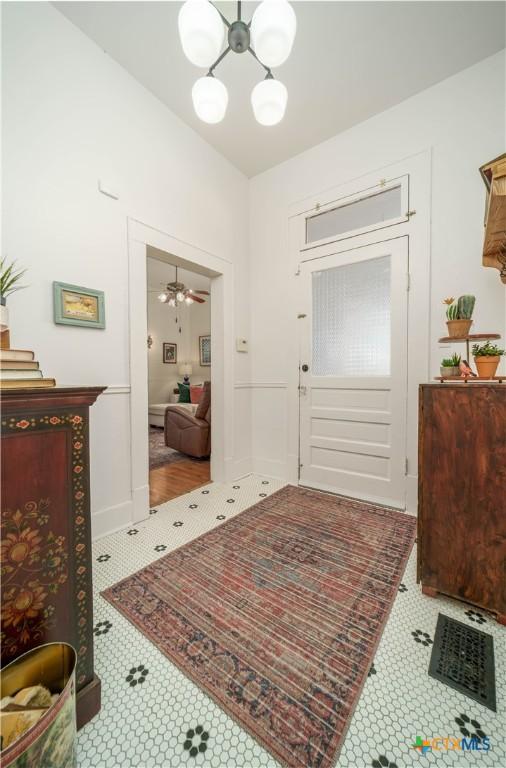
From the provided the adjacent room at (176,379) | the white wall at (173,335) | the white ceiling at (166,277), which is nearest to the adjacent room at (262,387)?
the adjacent room at (176,379)

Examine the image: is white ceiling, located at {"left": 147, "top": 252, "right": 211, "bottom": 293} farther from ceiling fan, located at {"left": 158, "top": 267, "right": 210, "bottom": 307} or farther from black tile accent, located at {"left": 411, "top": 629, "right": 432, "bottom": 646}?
black tile accent, located at {"left": 411, "top": 629, "right": 432, "bottom": 646}

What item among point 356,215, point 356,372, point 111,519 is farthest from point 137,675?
point 356,215

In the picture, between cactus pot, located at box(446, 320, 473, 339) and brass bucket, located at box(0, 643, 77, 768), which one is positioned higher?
cactus pot, located at box(446, 320, 473, 339)

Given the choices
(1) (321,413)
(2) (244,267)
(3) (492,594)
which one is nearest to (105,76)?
(2) (244,267)

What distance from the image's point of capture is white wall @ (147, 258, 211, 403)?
7000 mm

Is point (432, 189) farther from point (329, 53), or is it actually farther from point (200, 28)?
point (200, 28)

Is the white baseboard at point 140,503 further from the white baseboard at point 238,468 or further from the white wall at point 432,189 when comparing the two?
the white wall at point 432,189

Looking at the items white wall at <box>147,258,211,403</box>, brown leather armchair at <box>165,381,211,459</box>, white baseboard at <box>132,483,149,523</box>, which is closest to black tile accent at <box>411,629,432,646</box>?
white baseboard at <box>132,483,149,523</box>

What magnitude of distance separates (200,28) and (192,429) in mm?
3444

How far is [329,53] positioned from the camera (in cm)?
208

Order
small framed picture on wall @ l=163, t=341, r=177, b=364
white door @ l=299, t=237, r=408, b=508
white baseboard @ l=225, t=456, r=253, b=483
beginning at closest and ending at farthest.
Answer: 1. white door @ l=299, t=237, r=408, b=508
2. white baseboard @ l=225, t=456, r=253, b=483
3. small framed picture on wall @ l=163, t=341, r=177, b=364

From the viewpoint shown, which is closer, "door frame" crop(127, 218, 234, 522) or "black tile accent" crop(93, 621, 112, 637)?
"black tile accent" crop(93, 621, 112, 637)

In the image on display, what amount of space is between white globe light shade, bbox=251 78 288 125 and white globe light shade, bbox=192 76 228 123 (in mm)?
182

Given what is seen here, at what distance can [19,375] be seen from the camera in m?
0.93
